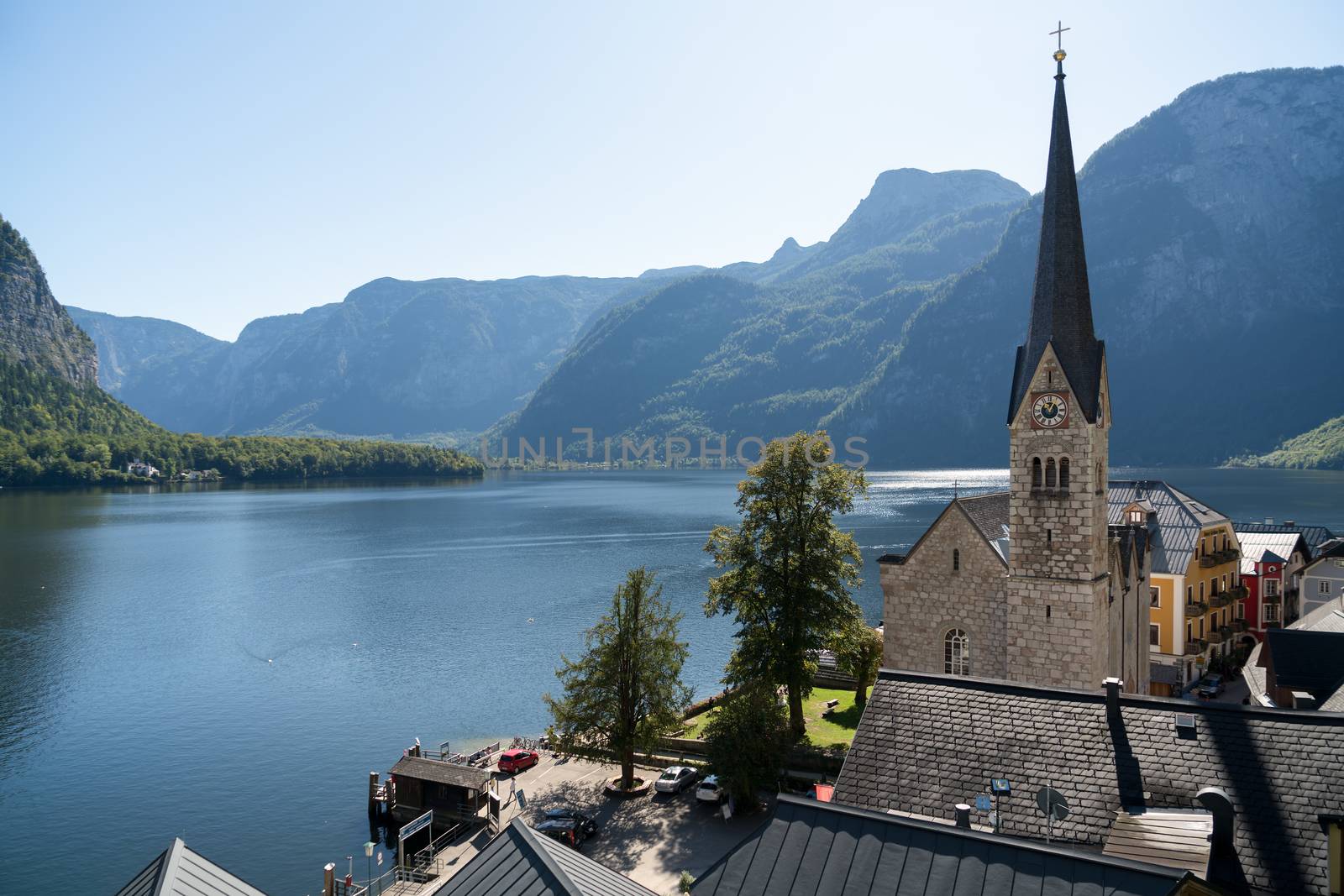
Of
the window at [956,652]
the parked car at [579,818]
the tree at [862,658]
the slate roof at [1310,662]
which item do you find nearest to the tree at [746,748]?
the parked car at [579,818]

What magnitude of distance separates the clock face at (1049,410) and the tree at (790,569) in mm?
11023

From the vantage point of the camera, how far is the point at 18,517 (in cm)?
15662

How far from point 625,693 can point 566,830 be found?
7244 mm

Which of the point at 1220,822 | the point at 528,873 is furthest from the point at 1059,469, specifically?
the point at 528,873

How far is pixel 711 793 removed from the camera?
35469mm

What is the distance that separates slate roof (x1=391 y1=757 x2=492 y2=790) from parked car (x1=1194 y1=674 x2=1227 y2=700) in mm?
34015

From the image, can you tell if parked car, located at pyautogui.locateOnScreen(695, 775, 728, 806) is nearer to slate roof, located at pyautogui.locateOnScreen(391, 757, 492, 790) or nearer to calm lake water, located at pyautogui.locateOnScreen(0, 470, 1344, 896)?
slate roof, located at pyautogui.locateOnScreen(391, 757, 492, 790)

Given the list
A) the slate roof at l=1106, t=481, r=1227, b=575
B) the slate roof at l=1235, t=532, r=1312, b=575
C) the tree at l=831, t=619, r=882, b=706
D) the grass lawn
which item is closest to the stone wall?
the tree at l=831, t=619, r=882, b=706

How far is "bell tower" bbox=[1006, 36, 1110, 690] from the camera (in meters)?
30.4

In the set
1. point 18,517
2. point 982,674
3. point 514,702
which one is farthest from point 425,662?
point 18,517

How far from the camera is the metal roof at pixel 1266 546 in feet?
185

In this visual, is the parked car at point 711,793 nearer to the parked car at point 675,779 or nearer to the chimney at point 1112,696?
the parked car at point 675,779

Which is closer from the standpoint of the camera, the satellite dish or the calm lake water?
the satellite dish

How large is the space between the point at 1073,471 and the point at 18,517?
17857 cm
